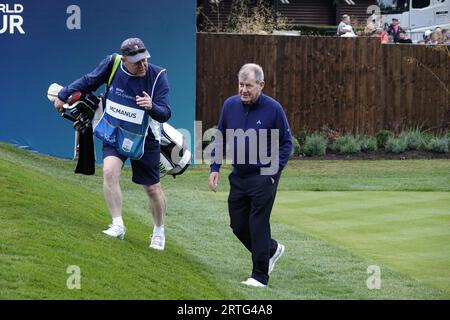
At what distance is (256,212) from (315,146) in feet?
48.2

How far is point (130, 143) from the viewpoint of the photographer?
10203mm

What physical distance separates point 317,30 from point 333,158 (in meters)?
11.4

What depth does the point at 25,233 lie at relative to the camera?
9586 millimetres

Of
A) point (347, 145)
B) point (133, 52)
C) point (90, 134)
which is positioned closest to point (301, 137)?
point (347, 145)

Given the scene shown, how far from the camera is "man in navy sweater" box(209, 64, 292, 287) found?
948cm

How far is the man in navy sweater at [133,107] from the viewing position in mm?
10016

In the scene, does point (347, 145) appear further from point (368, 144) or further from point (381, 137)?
point (381, 137)

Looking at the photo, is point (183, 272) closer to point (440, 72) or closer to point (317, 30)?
point (440, 72)

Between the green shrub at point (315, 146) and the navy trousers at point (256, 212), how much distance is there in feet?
47.4

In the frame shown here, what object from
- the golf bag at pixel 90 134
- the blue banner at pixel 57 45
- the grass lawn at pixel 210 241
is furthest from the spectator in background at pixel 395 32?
the golf bag at pixel 90 134

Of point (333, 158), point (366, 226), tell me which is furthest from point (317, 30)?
point (366, 226)

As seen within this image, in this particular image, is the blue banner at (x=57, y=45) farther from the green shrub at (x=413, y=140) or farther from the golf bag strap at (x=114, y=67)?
the golf bag strap at (x=114, y=67)

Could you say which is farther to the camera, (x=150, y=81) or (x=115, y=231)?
(x=115, y=231)

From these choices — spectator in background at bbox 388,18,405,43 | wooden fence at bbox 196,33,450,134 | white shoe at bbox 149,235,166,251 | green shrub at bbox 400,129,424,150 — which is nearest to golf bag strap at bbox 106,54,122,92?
white shoe at bbox 149,235,166,251
